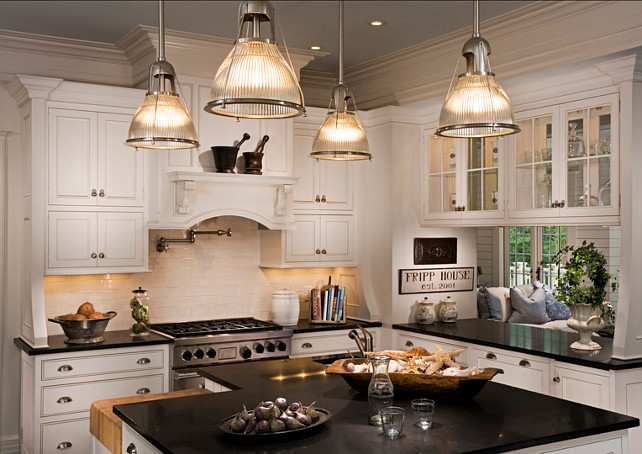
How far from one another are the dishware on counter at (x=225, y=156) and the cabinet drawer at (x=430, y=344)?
6.21ft

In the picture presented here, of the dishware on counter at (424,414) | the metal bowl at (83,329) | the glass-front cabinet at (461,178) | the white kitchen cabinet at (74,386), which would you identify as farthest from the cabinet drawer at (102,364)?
the dishware on counter at (424,414)

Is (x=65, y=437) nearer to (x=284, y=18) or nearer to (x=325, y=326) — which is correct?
(x=325, y=326)

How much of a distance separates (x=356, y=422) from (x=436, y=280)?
10.6ft

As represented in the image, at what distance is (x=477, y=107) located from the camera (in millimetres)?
2404

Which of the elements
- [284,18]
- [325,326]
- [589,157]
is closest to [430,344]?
[325,326]

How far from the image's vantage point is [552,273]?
8516mm

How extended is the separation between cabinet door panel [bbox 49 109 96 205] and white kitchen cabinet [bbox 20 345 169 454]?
1.06m

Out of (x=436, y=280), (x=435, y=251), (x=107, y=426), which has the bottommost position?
(x=107, y=426)

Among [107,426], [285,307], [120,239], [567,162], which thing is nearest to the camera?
[107,426]

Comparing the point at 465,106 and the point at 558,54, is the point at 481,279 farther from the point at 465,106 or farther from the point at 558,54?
the point at 465,106

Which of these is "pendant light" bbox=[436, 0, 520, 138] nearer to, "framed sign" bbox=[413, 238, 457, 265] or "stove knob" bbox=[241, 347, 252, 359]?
"stove knob" bbox=[241, 347, 252, 359]

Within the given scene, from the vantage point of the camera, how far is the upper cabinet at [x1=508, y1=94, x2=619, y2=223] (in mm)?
4137

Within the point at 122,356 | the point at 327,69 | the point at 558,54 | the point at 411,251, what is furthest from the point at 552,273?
the point at 122,356

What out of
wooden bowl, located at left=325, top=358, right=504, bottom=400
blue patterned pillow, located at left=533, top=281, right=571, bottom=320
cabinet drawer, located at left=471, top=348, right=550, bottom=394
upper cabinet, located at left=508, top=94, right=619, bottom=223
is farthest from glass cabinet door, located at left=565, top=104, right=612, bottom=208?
blue patterned pillow, located at left=533, top=281, right=571, bottom=320
